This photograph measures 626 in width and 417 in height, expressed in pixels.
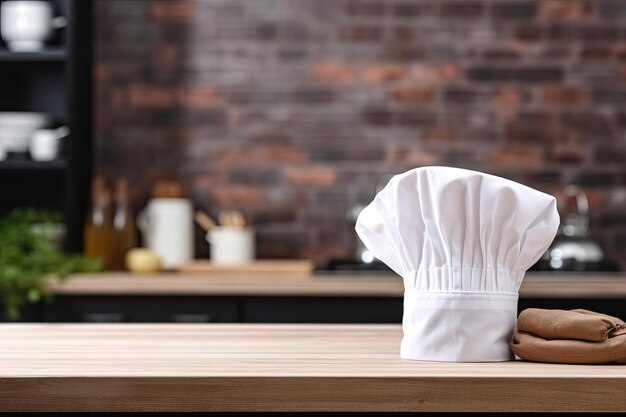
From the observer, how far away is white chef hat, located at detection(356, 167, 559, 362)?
1.34 metres

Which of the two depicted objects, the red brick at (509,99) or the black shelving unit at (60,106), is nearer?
the black shelving unit at (60,106)

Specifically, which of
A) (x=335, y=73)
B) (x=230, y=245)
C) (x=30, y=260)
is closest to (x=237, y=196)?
(x=230, y=245)

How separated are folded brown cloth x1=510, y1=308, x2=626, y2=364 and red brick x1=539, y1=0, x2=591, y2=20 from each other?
9.36 ft

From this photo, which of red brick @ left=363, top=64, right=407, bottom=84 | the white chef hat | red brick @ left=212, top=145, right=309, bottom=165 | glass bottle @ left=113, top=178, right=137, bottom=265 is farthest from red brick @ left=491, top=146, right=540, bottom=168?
the white chef hat

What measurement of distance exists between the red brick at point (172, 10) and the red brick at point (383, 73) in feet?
2.57

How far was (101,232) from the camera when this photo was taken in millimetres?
3672

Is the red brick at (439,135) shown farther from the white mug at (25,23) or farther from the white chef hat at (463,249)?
the white chef hat at (463,249)

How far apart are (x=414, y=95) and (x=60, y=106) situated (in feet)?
4.81

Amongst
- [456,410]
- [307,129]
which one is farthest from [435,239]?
[307,129]

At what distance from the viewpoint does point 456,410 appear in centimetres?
118

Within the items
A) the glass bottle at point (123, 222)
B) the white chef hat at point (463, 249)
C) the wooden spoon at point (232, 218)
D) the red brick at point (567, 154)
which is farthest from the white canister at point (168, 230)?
the white chef hat at point (463, 249)

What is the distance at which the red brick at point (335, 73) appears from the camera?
4008 millimetres

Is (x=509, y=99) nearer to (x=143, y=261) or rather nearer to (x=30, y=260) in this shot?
(x=143, y=261)

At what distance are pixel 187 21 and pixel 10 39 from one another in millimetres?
737
